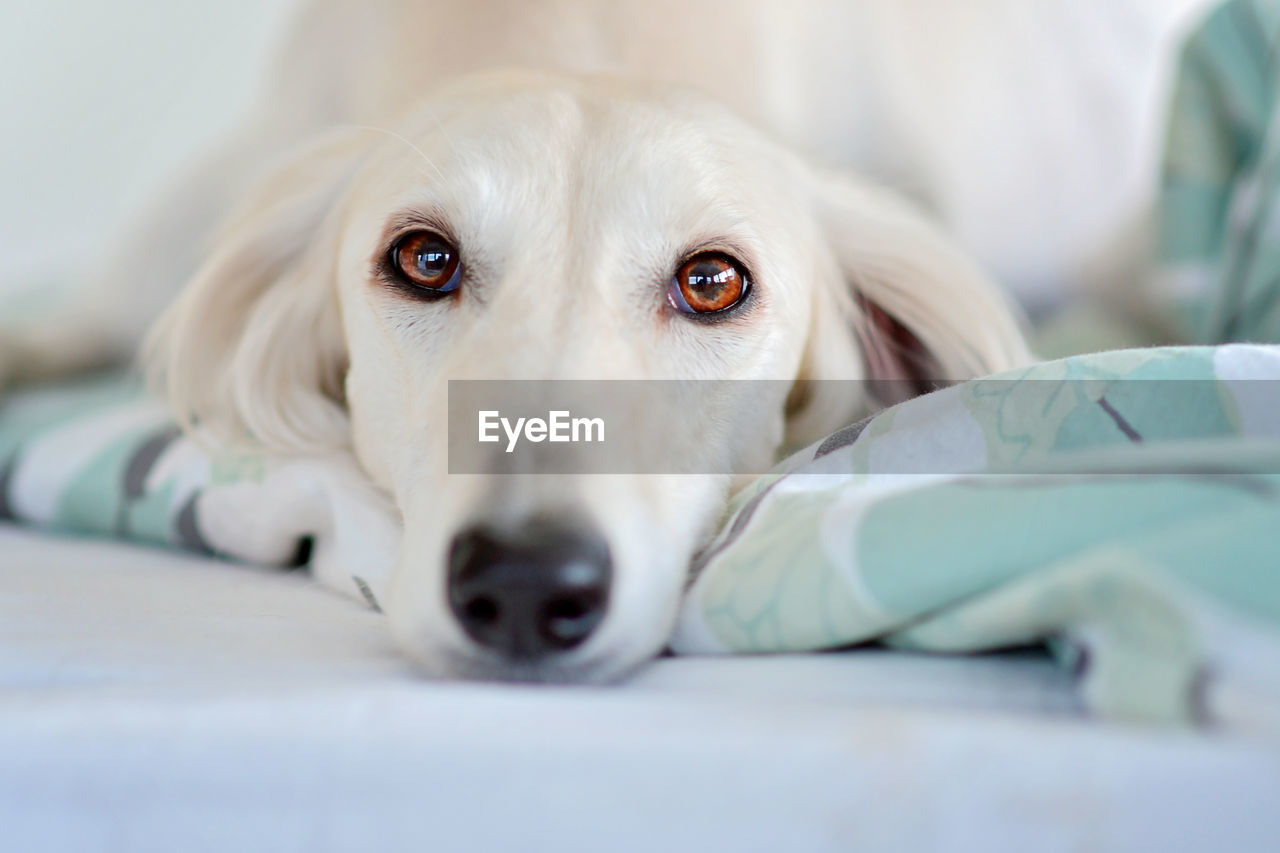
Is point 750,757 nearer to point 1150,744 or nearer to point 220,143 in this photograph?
point 1150,744

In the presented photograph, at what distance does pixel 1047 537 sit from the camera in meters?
0.68

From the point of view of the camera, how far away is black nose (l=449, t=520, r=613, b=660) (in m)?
0.78

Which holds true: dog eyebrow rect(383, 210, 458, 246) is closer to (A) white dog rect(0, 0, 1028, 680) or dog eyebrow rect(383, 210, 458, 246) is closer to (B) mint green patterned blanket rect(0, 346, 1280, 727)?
(A) white dog rect(0, 0, 1028, 680)

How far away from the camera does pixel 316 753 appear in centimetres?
63

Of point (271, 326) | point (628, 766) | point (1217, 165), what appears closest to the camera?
point (628, 766)

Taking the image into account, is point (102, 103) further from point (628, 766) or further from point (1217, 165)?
point (628, 766)

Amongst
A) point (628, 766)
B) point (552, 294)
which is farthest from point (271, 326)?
point (628, 766)

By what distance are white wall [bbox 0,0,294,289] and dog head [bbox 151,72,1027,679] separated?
2719mm

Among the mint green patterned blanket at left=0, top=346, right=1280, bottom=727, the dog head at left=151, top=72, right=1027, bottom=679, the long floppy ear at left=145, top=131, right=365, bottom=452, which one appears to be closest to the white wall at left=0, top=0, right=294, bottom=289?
the long floppy ear at left=145, top=131, right=365, bottom=452

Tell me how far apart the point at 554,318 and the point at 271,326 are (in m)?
0.65

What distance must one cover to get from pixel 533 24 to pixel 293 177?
0.51m

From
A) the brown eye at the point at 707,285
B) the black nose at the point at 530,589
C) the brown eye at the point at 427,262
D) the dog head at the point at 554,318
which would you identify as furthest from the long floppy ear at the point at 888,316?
the black nose at the point at 530,589

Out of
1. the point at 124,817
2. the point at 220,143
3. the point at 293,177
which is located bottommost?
the point at 124,817

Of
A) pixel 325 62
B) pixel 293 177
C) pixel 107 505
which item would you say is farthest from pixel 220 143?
pixel 107 505
